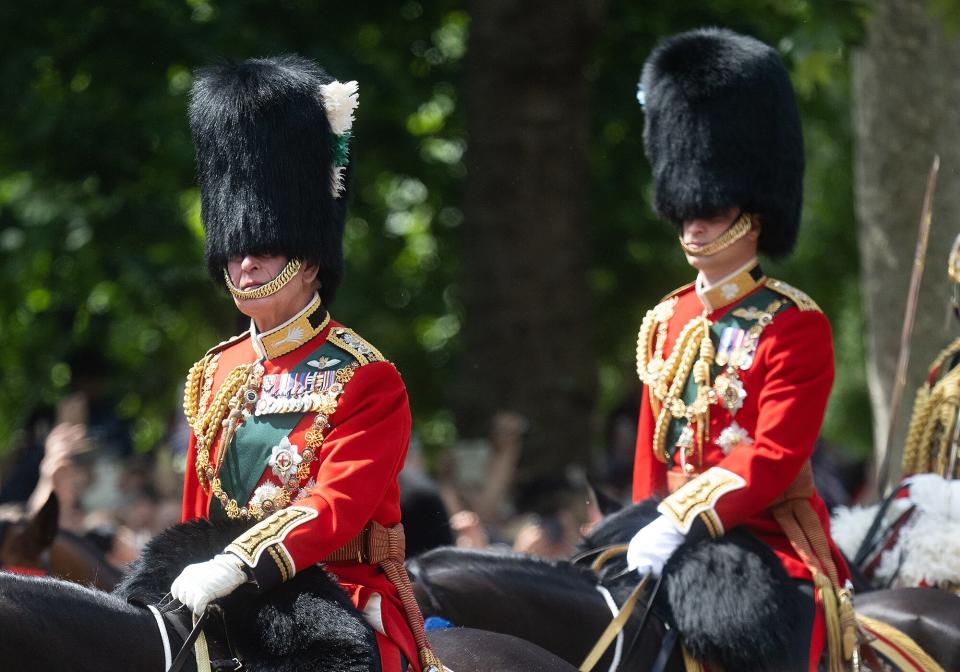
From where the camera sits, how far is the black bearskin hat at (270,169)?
422 cm

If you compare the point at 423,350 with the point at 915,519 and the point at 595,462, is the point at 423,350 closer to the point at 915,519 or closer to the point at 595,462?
the point at 595,462

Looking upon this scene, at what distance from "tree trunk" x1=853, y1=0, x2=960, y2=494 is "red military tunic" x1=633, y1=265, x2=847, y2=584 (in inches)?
153

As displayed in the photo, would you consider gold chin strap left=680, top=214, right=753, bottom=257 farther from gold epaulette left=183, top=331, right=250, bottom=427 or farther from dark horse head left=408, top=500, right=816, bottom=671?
gold epaulette left=183, top=331, right=250, bottom=427

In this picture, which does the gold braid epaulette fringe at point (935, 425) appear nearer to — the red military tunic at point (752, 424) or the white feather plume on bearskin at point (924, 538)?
the white feather plume on bearskin at point (924, 538)

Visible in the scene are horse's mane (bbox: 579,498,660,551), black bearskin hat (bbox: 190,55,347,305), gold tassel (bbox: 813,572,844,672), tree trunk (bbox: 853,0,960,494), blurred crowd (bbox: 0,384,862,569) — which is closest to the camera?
black bearskin hat (bbox: 190,55,347,305)

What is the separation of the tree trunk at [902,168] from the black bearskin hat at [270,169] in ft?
17.5

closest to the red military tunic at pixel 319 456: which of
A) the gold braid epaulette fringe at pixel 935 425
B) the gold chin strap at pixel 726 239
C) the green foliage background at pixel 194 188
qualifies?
the gold chin strap at pixel 726 239

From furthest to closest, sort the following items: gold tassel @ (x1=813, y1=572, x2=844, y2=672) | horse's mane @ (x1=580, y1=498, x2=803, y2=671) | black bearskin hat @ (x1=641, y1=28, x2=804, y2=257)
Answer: black bearskin hat @ (x1=641, y1=28, x2=804, y2=257)
gold tassel @ (x1=813, y1=572, x2=844, y2=672)
horse's mane @ (x1=580, y1=498, x2=803, y2=671)

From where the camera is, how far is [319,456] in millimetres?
4062

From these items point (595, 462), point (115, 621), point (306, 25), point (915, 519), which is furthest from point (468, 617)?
point (595, 462)

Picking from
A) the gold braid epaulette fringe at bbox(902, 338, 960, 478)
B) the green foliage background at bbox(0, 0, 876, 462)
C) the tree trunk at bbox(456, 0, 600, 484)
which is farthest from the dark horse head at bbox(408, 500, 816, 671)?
the tree trunk at bbox(456, 0, 600, 484)

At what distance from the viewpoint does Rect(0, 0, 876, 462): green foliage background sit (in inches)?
389

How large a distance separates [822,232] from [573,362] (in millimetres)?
6573

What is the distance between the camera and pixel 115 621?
3.65 metres
